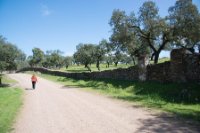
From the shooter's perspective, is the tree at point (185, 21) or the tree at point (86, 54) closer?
the tree at point (185, 21)

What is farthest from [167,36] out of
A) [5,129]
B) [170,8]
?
[5,129]

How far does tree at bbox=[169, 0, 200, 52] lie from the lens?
105 feet

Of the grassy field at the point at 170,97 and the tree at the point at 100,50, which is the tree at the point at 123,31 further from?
the tree at the point at 100,50

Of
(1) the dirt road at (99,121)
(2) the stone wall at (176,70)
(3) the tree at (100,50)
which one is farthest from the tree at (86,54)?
(1) the dirt road at (99,121)

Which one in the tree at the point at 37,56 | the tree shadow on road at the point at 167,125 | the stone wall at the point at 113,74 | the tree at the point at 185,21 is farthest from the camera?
the tree at the point at 37,56

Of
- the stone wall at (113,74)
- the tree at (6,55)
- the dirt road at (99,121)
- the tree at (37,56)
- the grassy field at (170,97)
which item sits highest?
the tree at (37,56)

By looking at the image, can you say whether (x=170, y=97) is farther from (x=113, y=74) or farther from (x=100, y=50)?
(x=100, y=50)

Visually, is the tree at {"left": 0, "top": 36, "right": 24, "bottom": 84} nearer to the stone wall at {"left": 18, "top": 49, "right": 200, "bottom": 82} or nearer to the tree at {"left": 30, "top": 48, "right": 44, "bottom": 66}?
the stone wall at {"left": 18, "top": 49, "right": 200, "bottom": 82}

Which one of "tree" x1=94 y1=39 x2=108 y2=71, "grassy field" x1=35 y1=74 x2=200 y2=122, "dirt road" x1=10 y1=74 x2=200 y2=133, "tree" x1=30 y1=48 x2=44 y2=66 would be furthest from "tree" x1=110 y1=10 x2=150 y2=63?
"tree" x1=30 y1=48 x2=44 y2=66

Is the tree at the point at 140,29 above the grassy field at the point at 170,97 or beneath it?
above

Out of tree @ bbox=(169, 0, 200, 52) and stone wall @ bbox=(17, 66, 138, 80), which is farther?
tree @ bbox=(169, 0, 200, 52)

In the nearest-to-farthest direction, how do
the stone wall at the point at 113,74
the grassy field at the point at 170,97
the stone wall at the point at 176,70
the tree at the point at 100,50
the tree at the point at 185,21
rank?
the grassy field at the point at 170,97
the stone wall at the point at 176,70
the stone wall at the point at 113,74
the tree at the point at 185,21
the tree at the point at 100,50

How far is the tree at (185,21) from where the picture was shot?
31.9m

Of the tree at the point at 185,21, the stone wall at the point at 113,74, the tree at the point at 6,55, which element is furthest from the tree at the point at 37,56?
the tree at the point at 185,21
